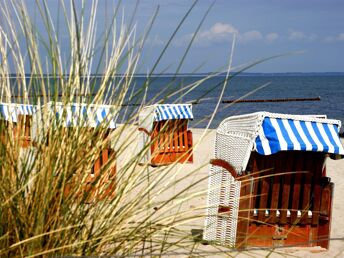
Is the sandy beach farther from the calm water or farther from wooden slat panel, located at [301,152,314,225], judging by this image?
wooden slat panel, located at [301,152,314,225]

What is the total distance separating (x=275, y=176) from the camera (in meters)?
5.25

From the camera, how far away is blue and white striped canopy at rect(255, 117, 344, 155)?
16.1ft

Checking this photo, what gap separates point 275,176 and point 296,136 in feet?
1.45

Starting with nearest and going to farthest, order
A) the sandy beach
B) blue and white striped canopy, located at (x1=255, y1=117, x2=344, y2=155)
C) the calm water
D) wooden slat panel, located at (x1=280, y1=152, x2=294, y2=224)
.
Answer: the calm water
the sandy beach
blue and white striped canopy, located at (x1=255, y1=117, x2=344, y2=155)
wooden slat panel, located at (x1=280, y1=152, x2=294, y2=224)

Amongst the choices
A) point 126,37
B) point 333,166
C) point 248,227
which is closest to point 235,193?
point 248,227

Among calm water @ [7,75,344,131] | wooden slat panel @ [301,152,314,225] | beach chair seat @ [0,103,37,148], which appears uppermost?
calm water @ [7,75,344,131]

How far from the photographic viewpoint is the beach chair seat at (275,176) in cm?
495

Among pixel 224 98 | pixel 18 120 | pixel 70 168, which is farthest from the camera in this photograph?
pixel 224 98

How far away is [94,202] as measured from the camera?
2.46 meters

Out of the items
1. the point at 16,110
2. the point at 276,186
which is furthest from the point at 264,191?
the point at 16,110

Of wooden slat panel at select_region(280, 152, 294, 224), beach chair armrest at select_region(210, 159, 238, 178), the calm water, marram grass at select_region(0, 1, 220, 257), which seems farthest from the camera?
wooden slat panel at select_region(280, 152, 294, 224)

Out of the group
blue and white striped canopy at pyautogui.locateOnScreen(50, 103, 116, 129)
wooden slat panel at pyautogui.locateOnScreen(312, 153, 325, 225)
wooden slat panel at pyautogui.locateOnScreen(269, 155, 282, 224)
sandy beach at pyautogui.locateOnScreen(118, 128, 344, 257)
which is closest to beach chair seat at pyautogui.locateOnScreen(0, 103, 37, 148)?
blue and white striped canopy at pyautogui.locateOnScreen(50, 103, 116, 129)

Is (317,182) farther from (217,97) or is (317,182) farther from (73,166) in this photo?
(73,166)

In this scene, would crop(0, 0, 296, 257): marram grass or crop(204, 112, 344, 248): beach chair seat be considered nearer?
crop(0, 0, 296, 257): marram grass
